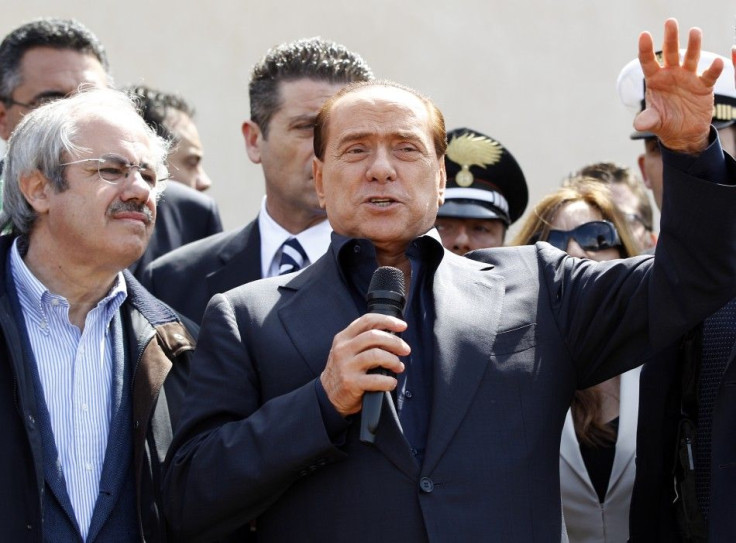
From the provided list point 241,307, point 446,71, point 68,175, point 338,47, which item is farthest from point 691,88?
point 446,71

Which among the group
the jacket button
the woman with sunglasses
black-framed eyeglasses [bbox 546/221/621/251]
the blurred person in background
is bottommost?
the woman with sunglasses

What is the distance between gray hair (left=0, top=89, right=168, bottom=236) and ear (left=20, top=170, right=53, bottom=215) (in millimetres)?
13

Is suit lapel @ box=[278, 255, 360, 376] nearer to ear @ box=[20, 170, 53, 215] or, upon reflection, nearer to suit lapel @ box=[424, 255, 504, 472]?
suit lapel @ box=[424, 255, 504, 472]

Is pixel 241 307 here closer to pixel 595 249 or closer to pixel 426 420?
pixel 426 420

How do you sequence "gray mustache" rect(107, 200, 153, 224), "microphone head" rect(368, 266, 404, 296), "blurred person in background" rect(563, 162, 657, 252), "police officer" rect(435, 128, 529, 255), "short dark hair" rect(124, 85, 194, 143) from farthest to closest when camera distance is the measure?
"short dark hair" rect(124, 85, 194, 143), "blurred person in background" rect(563, 162, 657, 252), "police officer" rect(435, 128, 529, 255), "gray mustache" rect(107, 200, 153, 224), "microphone head" rect(368, 266, 404, 296)

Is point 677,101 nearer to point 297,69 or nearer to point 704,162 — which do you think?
point 704,162

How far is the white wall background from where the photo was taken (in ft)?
29.5

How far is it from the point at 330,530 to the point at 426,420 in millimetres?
363

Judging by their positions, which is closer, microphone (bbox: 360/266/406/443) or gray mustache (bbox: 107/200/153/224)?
microphone (bbox: 360/266/406/443)

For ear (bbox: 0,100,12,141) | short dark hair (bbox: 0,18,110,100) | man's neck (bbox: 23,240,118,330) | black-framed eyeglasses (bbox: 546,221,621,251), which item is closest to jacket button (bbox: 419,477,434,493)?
man's neck (bbox: 23,240,118,330)

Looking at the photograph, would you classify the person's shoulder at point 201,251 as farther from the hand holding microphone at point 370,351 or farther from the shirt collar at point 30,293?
the hand holding microphone at point 370,351

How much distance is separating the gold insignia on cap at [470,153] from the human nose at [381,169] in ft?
5.90

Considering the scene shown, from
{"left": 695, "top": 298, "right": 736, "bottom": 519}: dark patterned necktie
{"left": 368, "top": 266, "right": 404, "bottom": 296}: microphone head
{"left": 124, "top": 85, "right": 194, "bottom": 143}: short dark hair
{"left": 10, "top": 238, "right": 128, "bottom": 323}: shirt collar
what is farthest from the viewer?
{"left": 124, "top": 85, "right": 194, "bottom": 143}: short dark hair

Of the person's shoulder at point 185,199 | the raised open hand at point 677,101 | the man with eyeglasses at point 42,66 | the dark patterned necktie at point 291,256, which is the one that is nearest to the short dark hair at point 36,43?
the man with eyeglasses at point 42,66
